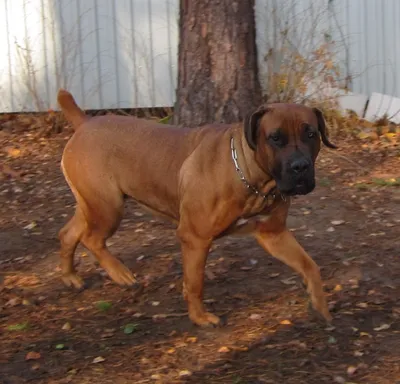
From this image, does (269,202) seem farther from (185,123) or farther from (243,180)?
(185,123)

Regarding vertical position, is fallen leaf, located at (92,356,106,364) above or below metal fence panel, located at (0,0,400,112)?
below

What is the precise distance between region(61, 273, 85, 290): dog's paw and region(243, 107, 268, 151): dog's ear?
1.86 metres

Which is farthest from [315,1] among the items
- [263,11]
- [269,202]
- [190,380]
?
[190,380]

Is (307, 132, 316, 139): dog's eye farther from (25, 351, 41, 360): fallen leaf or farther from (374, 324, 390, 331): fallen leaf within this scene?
(25, 351, 41, 360): fallen leaf

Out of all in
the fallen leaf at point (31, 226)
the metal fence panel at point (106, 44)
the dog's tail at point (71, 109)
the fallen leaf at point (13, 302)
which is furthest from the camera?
the metal fence panel at point (106, 44)

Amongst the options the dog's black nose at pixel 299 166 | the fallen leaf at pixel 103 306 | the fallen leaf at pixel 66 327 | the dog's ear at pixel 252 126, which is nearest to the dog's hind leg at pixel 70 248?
the fallen leaf at pixel 103 306

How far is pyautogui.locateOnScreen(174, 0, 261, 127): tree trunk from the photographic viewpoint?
7.10 metres

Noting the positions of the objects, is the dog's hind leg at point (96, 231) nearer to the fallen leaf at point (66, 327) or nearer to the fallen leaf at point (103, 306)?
the fallen leaf at point (103, 306)

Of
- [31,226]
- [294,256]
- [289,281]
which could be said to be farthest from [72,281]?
[294,256]

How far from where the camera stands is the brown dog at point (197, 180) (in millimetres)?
4125

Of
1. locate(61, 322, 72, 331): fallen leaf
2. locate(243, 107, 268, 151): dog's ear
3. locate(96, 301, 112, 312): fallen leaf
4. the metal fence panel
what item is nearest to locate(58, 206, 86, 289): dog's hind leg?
locate(96, 301, 112, 312): fallen leaf

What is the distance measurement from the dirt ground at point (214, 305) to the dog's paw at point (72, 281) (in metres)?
0.06

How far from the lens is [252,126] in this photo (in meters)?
4.19

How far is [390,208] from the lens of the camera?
665 centimetres
